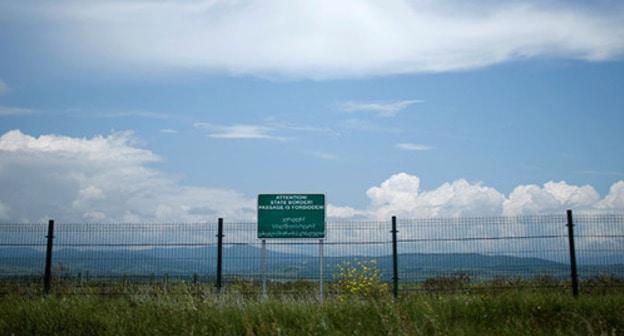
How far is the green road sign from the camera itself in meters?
16.9

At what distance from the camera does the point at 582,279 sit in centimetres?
1573

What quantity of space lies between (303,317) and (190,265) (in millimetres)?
6690

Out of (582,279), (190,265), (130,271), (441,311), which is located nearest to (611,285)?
(582,279)

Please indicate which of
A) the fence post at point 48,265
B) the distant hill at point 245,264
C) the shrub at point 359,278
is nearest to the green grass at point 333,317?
the distant hill at point 245,264

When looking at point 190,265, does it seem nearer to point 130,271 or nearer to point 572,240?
point 130,271

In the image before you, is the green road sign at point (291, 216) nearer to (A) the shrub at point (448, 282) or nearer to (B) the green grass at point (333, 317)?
(A) the shrub at point (448, 282)

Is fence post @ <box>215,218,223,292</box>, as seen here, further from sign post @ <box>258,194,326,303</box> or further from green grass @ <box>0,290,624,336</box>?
green grass @ <box>0,290,624,336</box>

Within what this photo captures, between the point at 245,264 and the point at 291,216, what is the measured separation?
1.93m

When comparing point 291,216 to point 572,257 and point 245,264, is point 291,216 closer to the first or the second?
point 245,264

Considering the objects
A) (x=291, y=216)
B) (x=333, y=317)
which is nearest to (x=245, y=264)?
(x=291, y=216)

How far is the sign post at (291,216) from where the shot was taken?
55.3 feet

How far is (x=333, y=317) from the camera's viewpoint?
10.4m

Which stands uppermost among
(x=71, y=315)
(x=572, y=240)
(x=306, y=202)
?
(x=306, y=202)

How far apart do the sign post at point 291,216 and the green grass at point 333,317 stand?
452 centimetres
